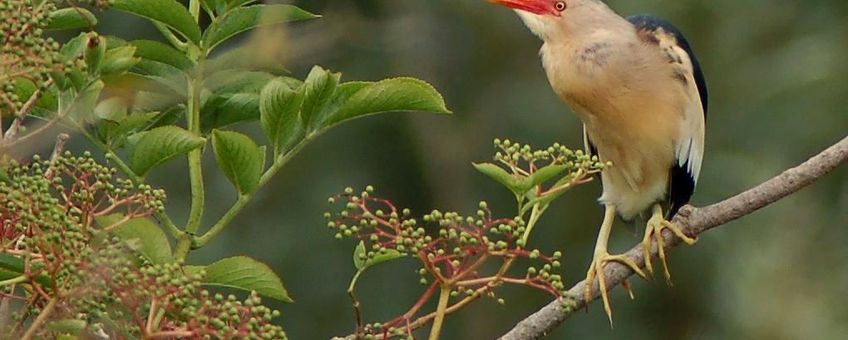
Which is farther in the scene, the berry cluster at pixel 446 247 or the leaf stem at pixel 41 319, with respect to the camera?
the berry cluster at pixel 446 247

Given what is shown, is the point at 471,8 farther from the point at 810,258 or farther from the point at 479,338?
the point at 810,258

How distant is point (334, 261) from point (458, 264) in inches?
183

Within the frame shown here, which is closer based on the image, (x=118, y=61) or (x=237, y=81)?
(x=118, y=61)

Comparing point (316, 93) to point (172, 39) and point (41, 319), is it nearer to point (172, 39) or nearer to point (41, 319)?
point (172, 39)

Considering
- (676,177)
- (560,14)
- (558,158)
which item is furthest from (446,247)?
(676,177)

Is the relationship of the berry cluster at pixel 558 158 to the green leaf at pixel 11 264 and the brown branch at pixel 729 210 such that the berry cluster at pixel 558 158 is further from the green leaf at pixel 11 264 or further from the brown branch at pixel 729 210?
the green leaf at pixel 11 264

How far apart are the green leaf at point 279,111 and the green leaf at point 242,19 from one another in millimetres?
69

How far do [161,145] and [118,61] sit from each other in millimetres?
93

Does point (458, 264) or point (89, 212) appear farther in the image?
point (458, 264)

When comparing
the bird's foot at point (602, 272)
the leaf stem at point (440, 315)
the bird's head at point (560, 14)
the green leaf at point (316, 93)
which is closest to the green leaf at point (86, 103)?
the green leaf at point (316, 93)

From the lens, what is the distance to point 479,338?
5.93m

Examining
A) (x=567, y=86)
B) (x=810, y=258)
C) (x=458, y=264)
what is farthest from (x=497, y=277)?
(x=810, y=258)

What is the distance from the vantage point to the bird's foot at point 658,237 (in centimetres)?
237

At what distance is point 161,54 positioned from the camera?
1468 mm
